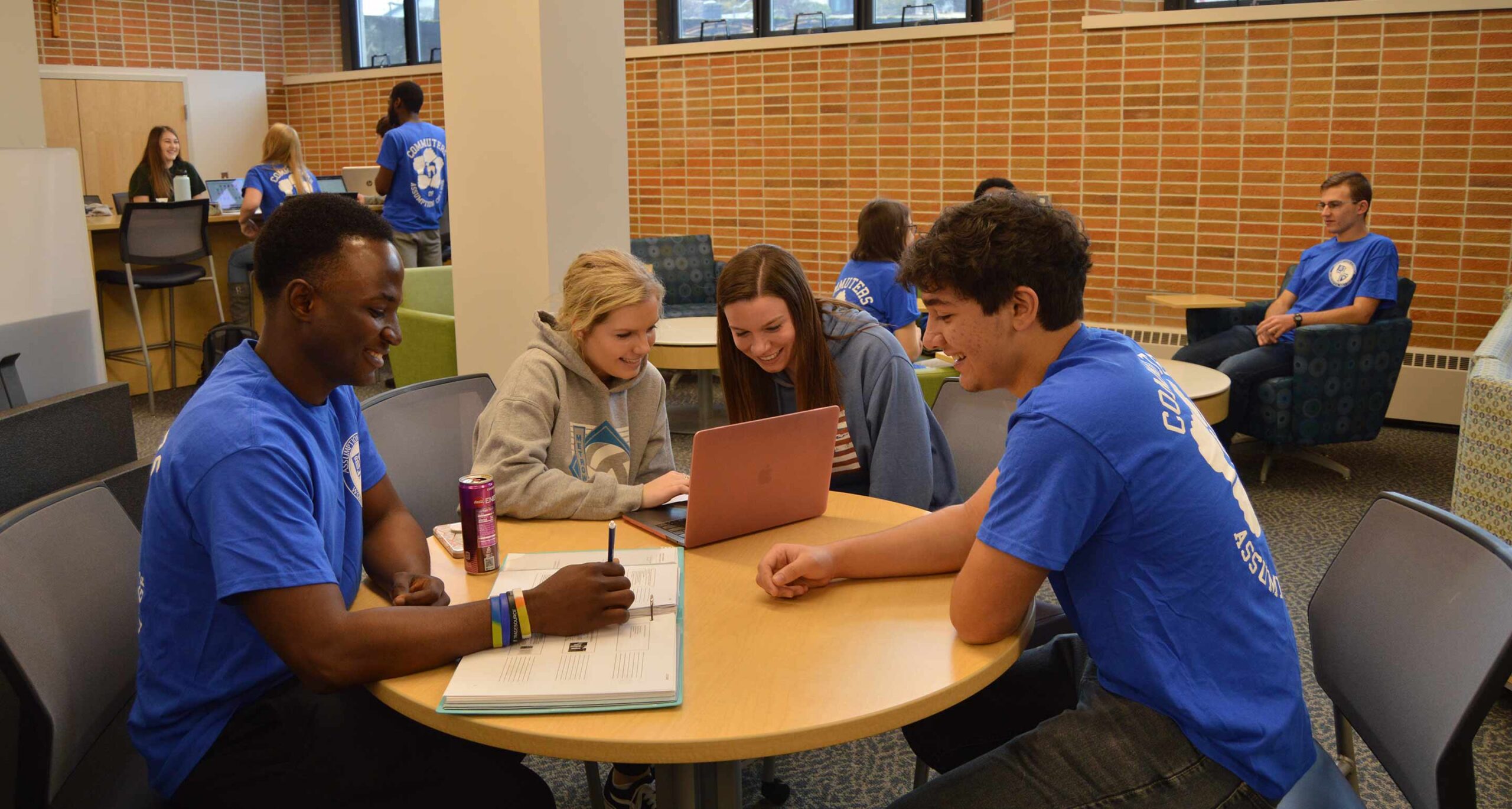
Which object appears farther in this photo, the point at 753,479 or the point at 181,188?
the point at 181,188

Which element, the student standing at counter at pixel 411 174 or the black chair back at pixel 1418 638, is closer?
the black chair back at pixel 1418 638

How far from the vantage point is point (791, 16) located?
734 cm

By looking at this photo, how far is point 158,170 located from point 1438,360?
7.46 meters

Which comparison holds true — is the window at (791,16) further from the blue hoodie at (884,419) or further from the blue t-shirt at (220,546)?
the blue t-shirt at (220,546)

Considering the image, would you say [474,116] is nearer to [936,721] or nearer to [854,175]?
[936,721]

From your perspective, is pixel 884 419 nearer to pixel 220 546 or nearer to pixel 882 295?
pixel 220 546

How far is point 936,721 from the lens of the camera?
185 cm

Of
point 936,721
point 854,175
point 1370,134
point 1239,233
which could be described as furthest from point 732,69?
point 936,721

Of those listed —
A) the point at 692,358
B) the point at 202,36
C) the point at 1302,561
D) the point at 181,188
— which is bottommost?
the point at 1302,561

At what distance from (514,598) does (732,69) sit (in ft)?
20.3

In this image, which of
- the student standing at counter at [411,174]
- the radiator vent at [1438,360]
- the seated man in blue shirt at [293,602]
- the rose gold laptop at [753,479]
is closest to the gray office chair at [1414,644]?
the rose gold laptop at [753,479]

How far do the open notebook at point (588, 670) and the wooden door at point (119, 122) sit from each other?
9.46 metres

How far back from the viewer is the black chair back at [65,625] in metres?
1.38

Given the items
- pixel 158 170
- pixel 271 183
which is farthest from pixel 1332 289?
pixel 158 170
